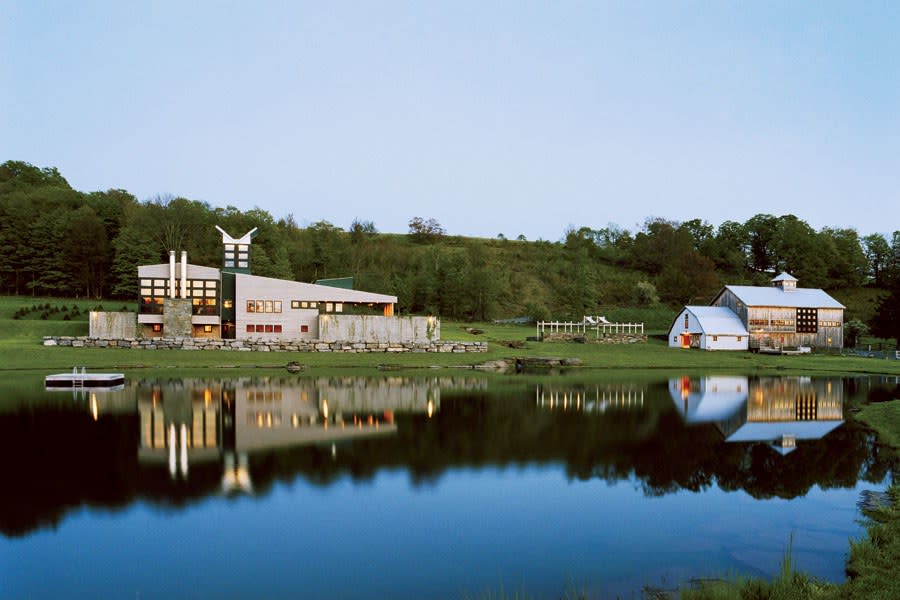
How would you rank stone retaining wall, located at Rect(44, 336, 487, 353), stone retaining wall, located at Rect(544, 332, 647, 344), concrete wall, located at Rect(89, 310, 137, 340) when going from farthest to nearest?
stone retaining wall, located at Rect(544, 332, 647, 344) < concrete wall, located at Rect(89, 310, 137, 340) < stone retaining wall, located at Rect(44, 336, 487, 353)

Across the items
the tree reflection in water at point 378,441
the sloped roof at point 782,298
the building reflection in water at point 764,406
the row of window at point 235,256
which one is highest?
the row of window at point 235,256

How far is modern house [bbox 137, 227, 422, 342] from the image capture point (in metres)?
57.9

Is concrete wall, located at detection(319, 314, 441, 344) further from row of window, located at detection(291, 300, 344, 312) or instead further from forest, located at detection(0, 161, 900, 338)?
forest, located at detection(0, 161, 900, 338)

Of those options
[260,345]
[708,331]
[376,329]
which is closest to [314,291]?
[376,329]

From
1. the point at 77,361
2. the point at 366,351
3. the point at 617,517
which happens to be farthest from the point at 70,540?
the point at 366,351

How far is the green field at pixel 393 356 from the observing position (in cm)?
4762

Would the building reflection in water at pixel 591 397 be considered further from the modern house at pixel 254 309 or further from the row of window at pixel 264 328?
the row of window at pixel 264 328

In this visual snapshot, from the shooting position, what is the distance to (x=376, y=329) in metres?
58.5

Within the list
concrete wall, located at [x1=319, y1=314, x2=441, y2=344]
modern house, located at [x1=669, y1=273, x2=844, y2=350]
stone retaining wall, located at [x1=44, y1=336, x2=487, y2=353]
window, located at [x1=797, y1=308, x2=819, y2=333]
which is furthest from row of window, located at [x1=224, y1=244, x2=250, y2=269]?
window, located at [x1=797, y1=308, x2=819, y2=333]

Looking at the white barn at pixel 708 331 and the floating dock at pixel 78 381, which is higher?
the white barn at pixel 708 331

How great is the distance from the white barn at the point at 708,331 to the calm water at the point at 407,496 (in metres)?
41.2

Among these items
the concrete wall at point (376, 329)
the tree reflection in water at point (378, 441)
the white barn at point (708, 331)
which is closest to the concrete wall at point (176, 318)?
the concrete wall at point (376, 329)

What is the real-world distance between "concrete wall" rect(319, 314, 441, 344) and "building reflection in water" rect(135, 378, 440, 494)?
16721 mm

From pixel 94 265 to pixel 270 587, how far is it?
89.2m
